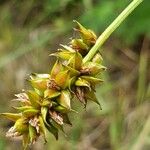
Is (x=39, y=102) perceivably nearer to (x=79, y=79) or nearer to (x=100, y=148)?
(x=79, y=79)

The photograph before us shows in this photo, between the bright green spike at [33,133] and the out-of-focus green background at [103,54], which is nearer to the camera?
the bright green spike at [33,133]

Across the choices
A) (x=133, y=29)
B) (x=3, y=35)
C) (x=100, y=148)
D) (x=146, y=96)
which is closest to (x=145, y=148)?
(x=146, y=96)

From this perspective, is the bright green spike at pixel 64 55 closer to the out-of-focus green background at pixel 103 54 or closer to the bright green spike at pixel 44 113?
the bright green spike at pixel 44 113

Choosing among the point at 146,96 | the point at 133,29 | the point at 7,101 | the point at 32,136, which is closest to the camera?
the point at 32,136

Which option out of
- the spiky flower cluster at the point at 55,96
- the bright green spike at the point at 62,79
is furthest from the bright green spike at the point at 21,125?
the bright green spike at the point at 62,79

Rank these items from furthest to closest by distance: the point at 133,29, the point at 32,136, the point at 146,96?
the point at 133,29 → the point at 146,96 → the point at 32,136

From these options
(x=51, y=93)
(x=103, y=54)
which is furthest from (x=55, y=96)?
(x=103, y=54)
